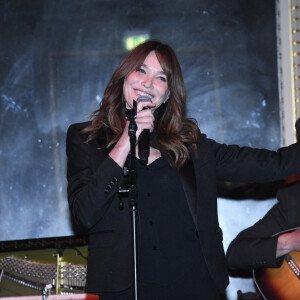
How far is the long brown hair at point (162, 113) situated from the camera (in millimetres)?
2334

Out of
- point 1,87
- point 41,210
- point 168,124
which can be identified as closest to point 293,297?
point 168,124

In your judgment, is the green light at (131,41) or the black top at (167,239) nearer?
the black top at (167,239)

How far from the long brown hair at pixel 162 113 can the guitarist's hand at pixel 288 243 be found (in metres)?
0.76

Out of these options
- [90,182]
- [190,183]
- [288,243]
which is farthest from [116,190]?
[288,243]

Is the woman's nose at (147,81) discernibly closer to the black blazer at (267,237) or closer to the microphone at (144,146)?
the microphone at (144,146)

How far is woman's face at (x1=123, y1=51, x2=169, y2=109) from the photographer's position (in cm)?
230

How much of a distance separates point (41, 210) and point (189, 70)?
147cm

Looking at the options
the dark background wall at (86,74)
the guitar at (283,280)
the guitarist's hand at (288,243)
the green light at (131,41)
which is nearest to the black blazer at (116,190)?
the guitarist's hand at (288,243)

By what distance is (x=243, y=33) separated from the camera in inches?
150

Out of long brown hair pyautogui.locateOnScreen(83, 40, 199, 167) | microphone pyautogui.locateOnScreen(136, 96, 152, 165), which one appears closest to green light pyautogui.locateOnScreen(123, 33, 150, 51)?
long brown hair pyautogui.locateOnScreen(83, 40, 199, 167)

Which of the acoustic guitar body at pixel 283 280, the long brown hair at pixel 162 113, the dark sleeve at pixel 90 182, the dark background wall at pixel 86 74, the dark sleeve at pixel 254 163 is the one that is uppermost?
the dark background wall at pixel 86 74

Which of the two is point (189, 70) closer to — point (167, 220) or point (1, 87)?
point (1, 87)

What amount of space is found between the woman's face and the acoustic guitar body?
1103 mm

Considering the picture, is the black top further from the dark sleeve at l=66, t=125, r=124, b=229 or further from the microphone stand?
the microphone stand
